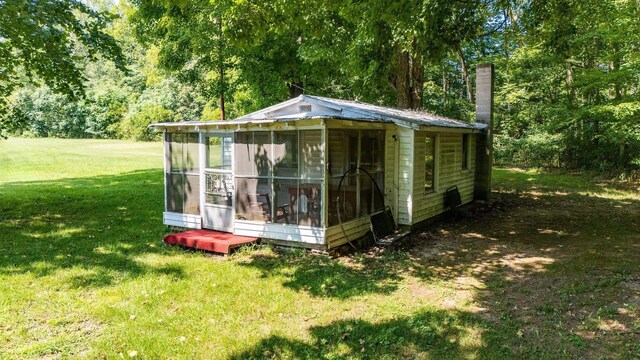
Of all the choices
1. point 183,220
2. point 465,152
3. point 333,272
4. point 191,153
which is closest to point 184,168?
point 191,153

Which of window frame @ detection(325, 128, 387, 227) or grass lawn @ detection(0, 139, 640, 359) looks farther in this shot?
window frame @ detection(325, 128, 387, 227)

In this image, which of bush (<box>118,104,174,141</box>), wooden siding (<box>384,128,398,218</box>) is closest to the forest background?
wooden siding (<box>384,128,398,218</box>)

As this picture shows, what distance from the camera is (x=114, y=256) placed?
751 centimetres

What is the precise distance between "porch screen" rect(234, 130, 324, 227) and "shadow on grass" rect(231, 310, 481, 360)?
2914mm

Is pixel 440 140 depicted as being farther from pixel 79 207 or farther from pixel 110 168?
pixel 110 168

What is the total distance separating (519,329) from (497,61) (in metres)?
21.4

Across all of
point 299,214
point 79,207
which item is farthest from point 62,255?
point 79,207

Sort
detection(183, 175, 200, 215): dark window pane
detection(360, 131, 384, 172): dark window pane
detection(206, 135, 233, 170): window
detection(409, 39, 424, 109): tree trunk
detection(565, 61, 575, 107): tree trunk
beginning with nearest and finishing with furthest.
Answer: detection(360, 131, 384, 172): dark window pane, detection(206, 135, 233, 170): window, detection(183, 175, 200, 215): dark window pane, detection(409, 39, 424, 109): tree trunk, detection(565, 61, 575, 107): tree trunk

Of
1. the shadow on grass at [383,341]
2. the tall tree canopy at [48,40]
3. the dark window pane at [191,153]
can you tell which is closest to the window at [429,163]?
the dark window pane at [191,153]

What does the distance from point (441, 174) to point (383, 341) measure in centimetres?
698

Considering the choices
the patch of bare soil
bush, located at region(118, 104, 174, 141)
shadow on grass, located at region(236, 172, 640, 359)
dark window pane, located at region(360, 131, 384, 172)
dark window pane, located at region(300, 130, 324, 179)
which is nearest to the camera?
shadow on grass, located at region(236, 172, 640, 359)

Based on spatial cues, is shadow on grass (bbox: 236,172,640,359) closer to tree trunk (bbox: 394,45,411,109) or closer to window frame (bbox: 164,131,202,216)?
window frame (bbox: 164,131,202,216)

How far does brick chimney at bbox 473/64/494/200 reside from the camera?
12992mm

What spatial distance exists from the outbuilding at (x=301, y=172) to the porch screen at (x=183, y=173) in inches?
0.8
